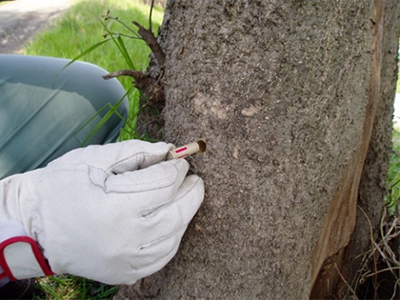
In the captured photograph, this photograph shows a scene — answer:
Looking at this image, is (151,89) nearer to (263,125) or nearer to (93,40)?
(263,125)

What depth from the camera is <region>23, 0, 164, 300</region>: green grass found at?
53.6 inches

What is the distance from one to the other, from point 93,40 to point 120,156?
317 centimetres

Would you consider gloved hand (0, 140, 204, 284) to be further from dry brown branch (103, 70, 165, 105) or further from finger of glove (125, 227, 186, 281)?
dry brown branch (103, 70, 165, 105)

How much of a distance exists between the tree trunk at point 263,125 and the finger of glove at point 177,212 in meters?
0.04

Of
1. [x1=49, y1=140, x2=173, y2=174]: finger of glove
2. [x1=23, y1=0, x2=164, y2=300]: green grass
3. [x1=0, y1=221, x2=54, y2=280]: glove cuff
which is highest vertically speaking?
[x1=49, y1=140, x2=173, y2=174]: finger of glove

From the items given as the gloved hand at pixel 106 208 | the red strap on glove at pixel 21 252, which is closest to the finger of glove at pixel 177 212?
the gloved hand at pixel 106 208

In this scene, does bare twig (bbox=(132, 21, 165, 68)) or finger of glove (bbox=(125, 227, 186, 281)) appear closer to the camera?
finger of glove (bbox=(125, 227, 186, 281))

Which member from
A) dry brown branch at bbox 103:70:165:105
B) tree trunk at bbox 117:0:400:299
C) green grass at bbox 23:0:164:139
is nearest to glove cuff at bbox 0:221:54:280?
tree trunk at bbox 117:0:400:299

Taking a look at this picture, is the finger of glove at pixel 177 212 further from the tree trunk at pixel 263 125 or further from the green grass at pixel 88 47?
the green grass at pixel 88 47

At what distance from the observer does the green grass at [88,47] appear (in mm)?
1361

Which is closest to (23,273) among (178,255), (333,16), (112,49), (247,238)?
(178,255)

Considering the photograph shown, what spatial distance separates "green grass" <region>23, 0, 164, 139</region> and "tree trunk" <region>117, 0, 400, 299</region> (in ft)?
4.42

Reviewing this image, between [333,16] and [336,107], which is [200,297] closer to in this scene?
[336,107]

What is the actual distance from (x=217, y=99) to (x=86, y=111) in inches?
33.7
